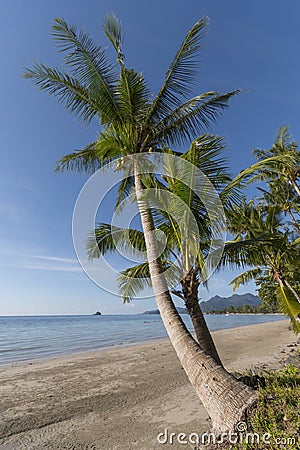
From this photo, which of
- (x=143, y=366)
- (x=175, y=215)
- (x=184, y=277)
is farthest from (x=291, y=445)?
(x=143, y=366)

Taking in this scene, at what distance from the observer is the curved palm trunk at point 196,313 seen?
488 cm

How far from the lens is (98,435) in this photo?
4289mm

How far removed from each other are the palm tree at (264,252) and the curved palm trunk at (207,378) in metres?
1.80

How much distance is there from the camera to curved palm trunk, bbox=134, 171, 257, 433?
10.4 ft

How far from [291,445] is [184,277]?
288 cm

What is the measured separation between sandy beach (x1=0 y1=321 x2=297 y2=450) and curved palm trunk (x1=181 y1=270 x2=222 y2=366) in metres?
1.17

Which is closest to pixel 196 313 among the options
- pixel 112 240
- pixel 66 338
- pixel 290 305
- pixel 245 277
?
pixel 112 240

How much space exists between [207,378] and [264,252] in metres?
3.90

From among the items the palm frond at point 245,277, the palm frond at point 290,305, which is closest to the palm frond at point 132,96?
the palm frond at point 290,305

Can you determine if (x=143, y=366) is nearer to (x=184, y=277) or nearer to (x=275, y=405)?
(x=184, y=277)

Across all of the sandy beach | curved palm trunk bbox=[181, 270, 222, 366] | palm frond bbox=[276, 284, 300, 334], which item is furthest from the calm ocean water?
palm frond bbox=[276, 284, 300, 334]

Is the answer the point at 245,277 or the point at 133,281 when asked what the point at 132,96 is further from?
the point at 245,277

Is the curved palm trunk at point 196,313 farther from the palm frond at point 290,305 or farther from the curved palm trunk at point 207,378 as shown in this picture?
the palm frond at point 290,305

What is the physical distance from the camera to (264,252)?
6.48 meters
